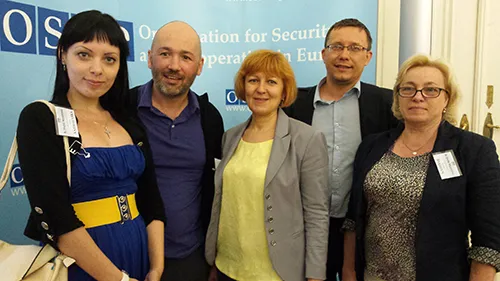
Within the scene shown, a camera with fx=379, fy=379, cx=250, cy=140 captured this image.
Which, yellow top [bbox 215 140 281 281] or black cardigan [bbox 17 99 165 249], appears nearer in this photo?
black cardigan [bbox 17 99 165 249]

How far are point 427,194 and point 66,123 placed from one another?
1.38 meters

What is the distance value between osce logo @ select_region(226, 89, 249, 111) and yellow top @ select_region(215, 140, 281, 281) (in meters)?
1.12

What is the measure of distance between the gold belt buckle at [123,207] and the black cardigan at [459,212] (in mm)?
1153

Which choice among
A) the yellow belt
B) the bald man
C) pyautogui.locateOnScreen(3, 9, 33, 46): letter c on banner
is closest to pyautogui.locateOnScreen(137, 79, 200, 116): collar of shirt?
the bald man

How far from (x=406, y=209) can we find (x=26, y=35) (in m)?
2.04

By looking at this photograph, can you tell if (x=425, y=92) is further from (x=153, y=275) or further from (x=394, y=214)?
(x=153, y=275)

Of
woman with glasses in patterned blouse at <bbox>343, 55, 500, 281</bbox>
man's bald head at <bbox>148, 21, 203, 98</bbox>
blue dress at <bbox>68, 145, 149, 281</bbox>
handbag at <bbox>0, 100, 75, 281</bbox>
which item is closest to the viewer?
handbag at <bbox>0, 100, 75, 281</bbox>

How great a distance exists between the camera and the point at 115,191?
1.36m

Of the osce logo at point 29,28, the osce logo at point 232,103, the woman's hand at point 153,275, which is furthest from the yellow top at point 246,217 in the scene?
the osce logo at point 29,28

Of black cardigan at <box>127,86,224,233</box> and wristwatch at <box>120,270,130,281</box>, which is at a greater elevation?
black cardigan at <box>127,86,224,233</box>

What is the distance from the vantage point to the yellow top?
1622 millimetres

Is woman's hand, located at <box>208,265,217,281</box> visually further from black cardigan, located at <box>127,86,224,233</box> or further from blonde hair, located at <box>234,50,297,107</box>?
blonde hair, located at <box>234,50,297,107</box>

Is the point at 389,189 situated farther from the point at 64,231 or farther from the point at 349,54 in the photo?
the point at 64,231

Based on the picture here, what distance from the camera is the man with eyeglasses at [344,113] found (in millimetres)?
2012
